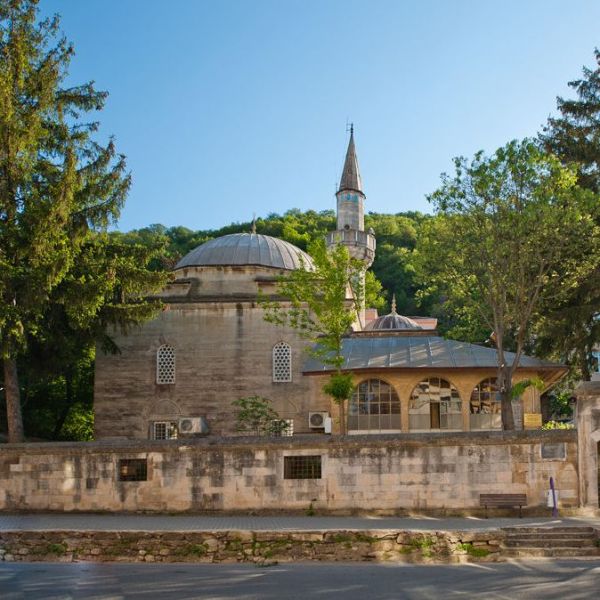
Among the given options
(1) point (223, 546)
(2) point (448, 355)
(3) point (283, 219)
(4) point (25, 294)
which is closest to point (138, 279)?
(4) point (25, 294)

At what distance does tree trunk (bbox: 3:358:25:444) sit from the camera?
2255 cm

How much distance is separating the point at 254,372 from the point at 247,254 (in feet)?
18.4

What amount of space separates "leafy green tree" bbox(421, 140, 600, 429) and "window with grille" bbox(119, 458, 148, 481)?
943 centimetres

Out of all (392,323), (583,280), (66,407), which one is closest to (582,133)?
(583,280)

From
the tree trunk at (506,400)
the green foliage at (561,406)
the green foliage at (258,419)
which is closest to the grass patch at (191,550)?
the tree trunk at (506,400)

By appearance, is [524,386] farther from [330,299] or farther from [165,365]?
[165,365]

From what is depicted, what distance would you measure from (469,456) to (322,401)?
1092 centimetres

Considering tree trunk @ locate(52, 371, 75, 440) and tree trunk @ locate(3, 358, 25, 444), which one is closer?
tree trunk @ locate(3, 358, 25, 444)

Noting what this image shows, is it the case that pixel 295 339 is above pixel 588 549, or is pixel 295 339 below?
above

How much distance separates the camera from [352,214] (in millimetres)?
43844

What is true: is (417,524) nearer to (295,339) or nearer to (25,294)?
(25,294)

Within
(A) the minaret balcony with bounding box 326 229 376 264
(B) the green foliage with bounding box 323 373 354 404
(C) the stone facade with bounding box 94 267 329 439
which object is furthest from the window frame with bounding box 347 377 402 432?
(A) the minaret balcony with bounding box 326 229 376 264

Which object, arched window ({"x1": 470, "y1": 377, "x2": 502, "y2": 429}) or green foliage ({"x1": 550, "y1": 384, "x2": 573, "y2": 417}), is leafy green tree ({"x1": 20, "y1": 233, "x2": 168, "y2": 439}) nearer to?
arched window ({"x1": 470, "y1": 377, "x2": 502, "y2": 429})

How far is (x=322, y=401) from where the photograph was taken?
2961 cm
